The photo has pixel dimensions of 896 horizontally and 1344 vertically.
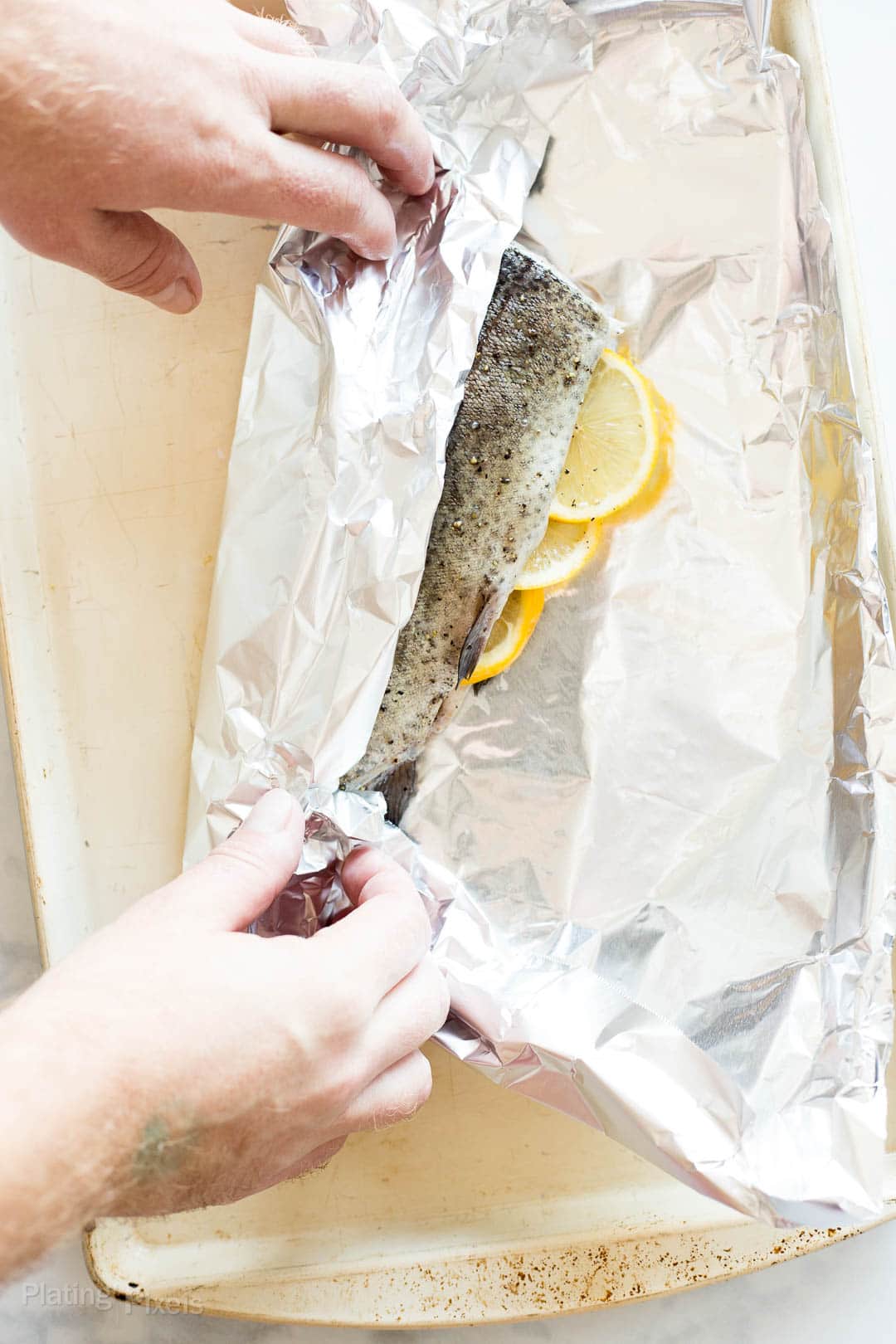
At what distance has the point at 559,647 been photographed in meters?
1.65

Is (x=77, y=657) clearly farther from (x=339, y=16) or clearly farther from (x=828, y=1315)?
(x=828, y=1315)

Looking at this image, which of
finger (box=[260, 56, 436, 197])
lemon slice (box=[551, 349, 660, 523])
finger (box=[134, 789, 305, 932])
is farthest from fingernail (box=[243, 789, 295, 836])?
finger (box=[260, 56, 436, 197])

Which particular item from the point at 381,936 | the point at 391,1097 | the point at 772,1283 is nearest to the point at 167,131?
the point at 381,936

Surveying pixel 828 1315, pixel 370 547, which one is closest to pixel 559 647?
pixel 370 547

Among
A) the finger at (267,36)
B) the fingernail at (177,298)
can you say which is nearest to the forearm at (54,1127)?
the fingernail at (177,298)

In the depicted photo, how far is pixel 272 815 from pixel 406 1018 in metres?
0.32

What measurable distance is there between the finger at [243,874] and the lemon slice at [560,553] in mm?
577

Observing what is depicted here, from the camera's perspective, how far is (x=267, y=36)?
129cm

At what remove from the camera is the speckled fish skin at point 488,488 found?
155 centimetres

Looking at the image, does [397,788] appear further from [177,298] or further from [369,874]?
[177,298]

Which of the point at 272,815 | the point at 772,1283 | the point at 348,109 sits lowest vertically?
the point at 772,1283

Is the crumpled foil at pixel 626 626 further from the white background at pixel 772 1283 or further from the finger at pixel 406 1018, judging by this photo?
the white background at pixel 772 1283

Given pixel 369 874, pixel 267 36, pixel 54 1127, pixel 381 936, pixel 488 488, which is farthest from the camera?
pixel 488 488

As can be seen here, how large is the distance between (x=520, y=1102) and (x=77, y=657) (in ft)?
3.50
